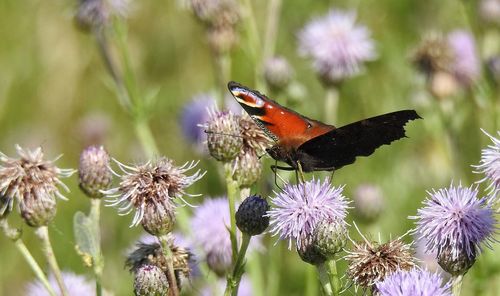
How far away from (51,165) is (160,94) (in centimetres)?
483

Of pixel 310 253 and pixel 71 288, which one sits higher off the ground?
pixel 71 288

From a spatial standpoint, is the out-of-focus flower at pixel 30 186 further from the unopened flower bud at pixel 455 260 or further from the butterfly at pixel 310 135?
the unopened flower bud at pixel 455 260

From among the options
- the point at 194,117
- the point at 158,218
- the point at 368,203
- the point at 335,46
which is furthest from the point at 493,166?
the point at 194,117

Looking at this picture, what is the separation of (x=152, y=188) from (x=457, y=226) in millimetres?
1094

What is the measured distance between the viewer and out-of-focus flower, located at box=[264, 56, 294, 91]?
548 cm

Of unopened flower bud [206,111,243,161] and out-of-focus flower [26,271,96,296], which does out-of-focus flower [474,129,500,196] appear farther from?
out-of-focus flower [26,271,96,296]

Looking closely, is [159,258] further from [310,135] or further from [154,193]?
[310,135]

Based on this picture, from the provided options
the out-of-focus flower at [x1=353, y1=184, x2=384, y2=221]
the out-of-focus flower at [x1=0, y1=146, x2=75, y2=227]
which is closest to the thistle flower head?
the out-of-focus flower at [x1=0, y1=146, x2=75, y2=227]

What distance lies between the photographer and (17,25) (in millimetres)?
8852

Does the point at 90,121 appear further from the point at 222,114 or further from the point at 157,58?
the point at 222,114

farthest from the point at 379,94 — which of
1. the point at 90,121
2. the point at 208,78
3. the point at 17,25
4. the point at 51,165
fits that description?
the point at 51,165

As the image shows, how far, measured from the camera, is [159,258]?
3.54 m

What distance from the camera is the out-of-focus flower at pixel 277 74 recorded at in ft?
18.0

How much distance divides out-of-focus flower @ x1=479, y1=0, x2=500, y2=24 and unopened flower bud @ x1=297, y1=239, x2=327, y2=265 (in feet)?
12.0
